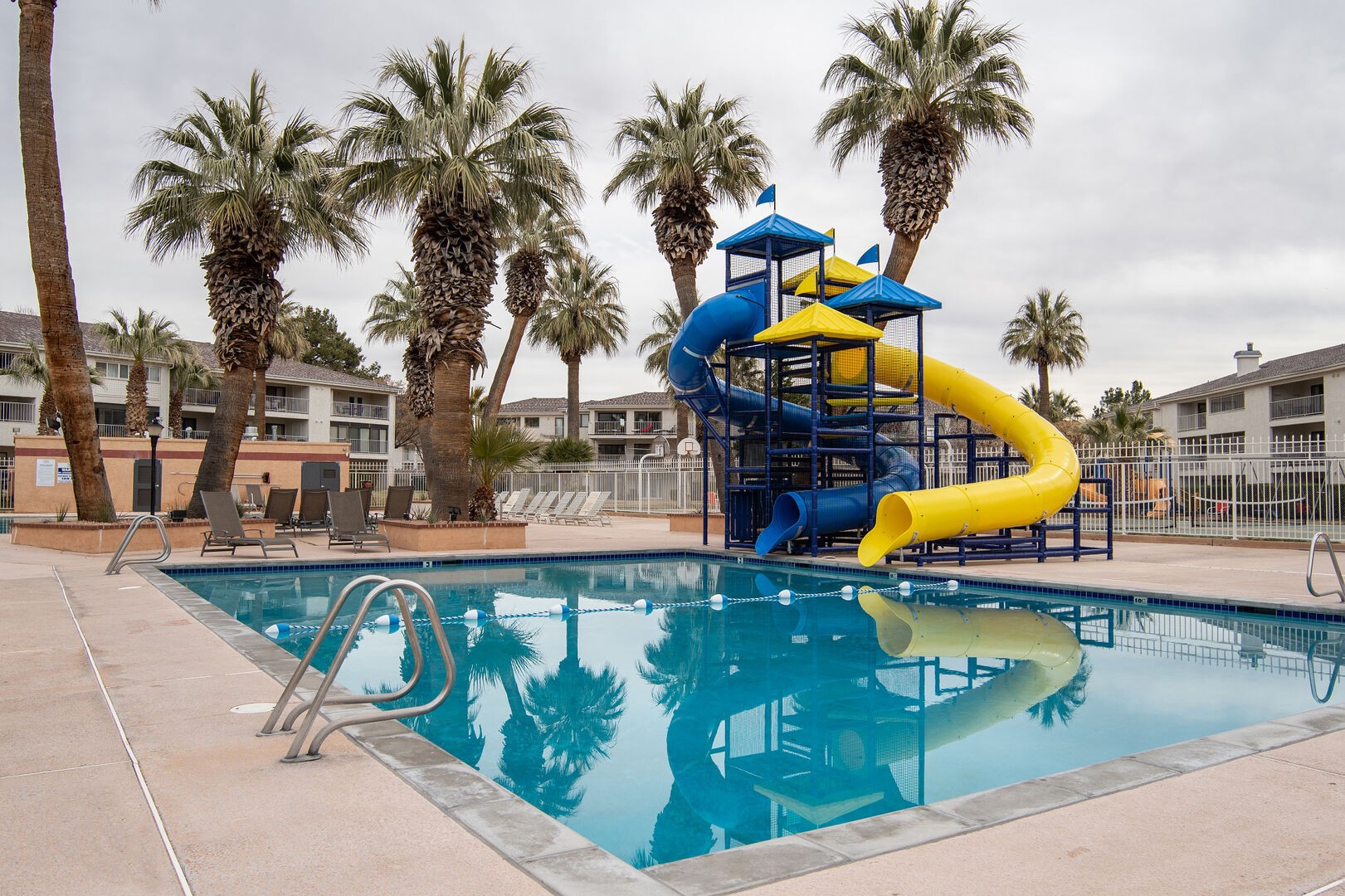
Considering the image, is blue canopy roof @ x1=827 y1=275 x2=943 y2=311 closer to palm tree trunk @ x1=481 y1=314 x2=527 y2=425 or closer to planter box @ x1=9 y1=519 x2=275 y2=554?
planter box @ x1=9 y1=519 x2=275 y2=554

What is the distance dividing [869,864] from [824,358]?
12.5 m

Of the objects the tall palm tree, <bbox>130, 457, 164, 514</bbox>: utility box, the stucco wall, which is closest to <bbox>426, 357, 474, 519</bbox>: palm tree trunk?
the tall palm tree

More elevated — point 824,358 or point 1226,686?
point 824,358

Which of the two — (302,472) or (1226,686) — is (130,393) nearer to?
(302,472)

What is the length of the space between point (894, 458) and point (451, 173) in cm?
885

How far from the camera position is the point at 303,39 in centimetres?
1090

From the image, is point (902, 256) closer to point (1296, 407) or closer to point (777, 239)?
point (777, 239)

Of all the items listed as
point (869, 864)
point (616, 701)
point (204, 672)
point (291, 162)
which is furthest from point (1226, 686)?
point (291, 162)

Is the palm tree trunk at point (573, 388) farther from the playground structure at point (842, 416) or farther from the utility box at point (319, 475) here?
the playground structure at point (842, 416)

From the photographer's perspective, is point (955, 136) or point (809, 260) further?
point (955, 136)

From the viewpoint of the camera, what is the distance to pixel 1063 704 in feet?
19.7

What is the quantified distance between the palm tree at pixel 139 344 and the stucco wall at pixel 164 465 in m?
7.37

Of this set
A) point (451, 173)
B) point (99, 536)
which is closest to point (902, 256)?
point (451, 173)

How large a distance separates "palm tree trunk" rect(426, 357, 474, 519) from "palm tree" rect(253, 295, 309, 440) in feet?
53.1
